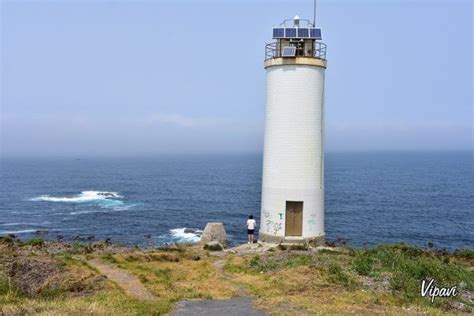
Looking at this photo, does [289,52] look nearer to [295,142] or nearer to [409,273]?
[295,142]

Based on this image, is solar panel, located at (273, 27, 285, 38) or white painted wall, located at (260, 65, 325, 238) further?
solar panel, located at (273, 27, 285, 38)

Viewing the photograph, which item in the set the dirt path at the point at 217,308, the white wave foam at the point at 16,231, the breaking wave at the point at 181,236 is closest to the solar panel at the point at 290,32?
the dirt path at the point at 217,308

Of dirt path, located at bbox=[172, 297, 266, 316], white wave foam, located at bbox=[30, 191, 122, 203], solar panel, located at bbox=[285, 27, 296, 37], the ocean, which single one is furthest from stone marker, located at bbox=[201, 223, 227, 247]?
white wave foam, located at bbox=[30, 191, 122, 203]

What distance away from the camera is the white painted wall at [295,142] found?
2388 centimetres

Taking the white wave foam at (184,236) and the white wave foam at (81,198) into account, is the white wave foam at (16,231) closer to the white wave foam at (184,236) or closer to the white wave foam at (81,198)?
the white wave foam at (184,236)

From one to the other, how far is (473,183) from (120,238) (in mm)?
79781

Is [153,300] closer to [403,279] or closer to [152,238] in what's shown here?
[403,279]

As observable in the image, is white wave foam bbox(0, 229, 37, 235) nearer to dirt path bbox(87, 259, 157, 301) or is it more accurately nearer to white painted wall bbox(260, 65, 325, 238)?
dirt path bbox(87, 259, 157, 301)

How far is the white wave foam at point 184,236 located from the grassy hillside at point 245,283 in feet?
59.6

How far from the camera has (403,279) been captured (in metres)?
15.4

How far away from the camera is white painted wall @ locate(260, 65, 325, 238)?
23875 mm

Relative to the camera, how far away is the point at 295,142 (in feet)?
78.4

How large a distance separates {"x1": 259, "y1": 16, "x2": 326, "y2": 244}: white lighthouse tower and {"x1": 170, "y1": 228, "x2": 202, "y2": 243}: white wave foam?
1548 cm

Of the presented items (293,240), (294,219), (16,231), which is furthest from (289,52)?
(16,231)
